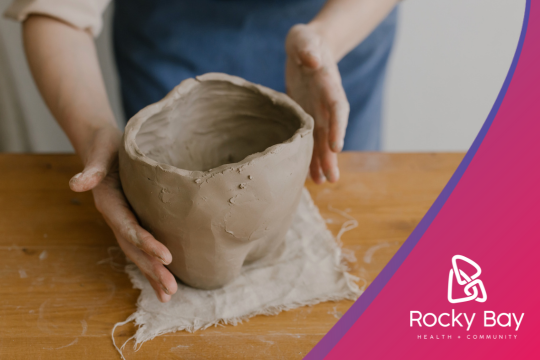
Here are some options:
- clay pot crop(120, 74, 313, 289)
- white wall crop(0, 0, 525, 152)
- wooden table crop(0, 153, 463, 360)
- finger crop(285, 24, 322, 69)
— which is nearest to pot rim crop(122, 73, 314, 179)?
clay pot crop(120, 74, 313, 289)

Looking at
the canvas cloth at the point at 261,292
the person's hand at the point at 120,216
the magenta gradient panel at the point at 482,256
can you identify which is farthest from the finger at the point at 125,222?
the magenta gradient panel at the point at 482,256

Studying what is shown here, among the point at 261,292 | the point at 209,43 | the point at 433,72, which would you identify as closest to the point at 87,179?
the point at 261,292

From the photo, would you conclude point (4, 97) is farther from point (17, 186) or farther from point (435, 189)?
point (435, 189)

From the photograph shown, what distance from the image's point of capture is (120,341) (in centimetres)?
62

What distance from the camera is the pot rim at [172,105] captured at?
56 centimetres

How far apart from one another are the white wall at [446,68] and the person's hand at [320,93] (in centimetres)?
88

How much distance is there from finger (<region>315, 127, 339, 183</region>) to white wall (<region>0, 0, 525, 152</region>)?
0.95 meters

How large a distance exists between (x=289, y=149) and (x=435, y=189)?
1.40 ft

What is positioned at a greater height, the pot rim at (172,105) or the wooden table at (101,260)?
the pot rim at (172,105)

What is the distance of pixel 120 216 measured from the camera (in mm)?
616

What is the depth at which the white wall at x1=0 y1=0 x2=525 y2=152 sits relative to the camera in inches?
61.2

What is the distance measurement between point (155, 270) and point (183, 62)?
57cm

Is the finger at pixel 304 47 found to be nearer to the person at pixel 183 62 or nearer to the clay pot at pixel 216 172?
the person at pixel 183 62

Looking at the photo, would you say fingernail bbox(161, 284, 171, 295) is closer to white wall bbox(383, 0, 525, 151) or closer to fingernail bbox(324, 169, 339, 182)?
fingernail bbox(324, 169, 339, 182)
